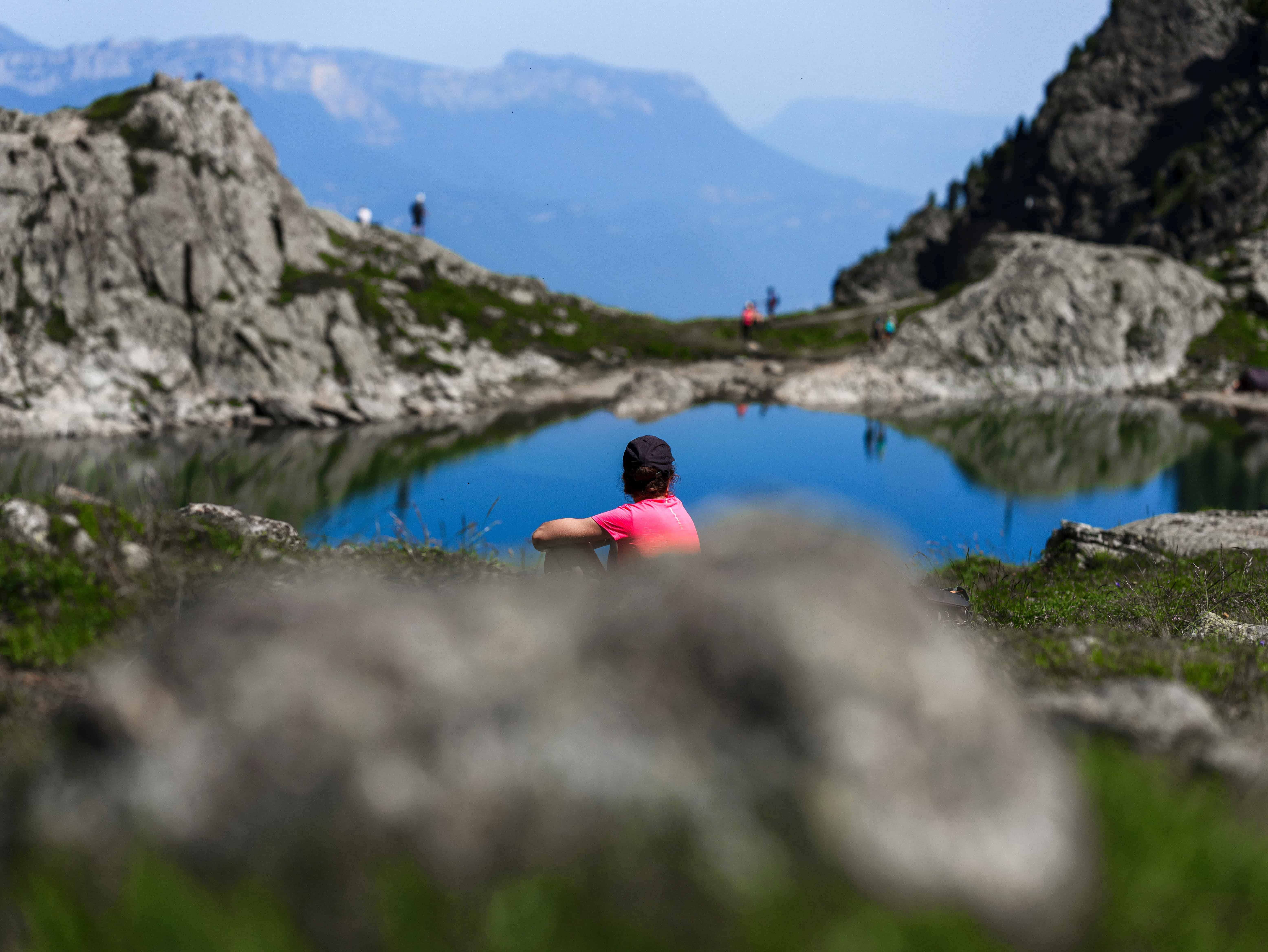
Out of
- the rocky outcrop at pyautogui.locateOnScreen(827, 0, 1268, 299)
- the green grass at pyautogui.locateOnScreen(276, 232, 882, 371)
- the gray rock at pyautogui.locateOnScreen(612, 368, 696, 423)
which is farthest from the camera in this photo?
the rocky outcrop at pyautogui.locateOnScreen(827, 0, 1268, 299)

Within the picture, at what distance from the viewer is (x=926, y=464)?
143 ft

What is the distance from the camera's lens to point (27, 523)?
7430 millimetres

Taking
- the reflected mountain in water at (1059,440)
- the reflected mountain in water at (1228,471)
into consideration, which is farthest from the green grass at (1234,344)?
the reflected mountain in water at (1228,471)

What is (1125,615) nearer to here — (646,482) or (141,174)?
(646,482)

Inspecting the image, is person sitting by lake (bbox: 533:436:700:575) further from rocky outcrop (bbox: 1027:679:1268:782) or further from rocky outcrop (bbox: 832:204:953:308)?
rocky outcrop (bbox: 832:204:953:308)

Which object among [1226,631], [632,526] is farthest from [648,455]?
[1226,631]

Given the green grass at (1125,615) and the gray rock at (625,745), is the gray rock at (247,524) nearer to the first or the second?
the gray rock at (625,745)

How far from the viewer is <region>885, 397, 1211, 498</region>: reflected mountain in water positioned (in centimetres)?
4094

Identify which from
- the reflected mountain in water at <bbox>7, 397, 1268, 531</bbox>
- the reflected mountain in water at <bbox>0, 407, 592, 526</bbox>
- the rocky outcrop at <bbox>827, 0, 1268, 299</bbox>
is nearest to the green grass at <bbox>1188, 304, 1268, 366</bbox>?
the reflected mountain in water at <bbox>7, 397, 1268, 531</bbox>

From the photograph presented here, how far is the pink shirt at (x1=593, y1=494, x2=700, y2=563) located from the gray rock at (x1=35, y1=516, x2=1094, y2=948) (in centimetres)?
388

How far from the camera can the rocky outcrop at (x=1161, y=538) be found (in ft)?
52.2

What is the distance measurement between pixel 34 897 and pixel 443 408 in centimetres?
5220

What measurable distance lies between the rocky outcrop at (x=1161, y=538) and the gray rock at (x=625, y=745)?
14294 mm

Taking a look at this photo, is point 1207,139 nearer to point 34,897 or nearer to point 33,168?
point 33,168
